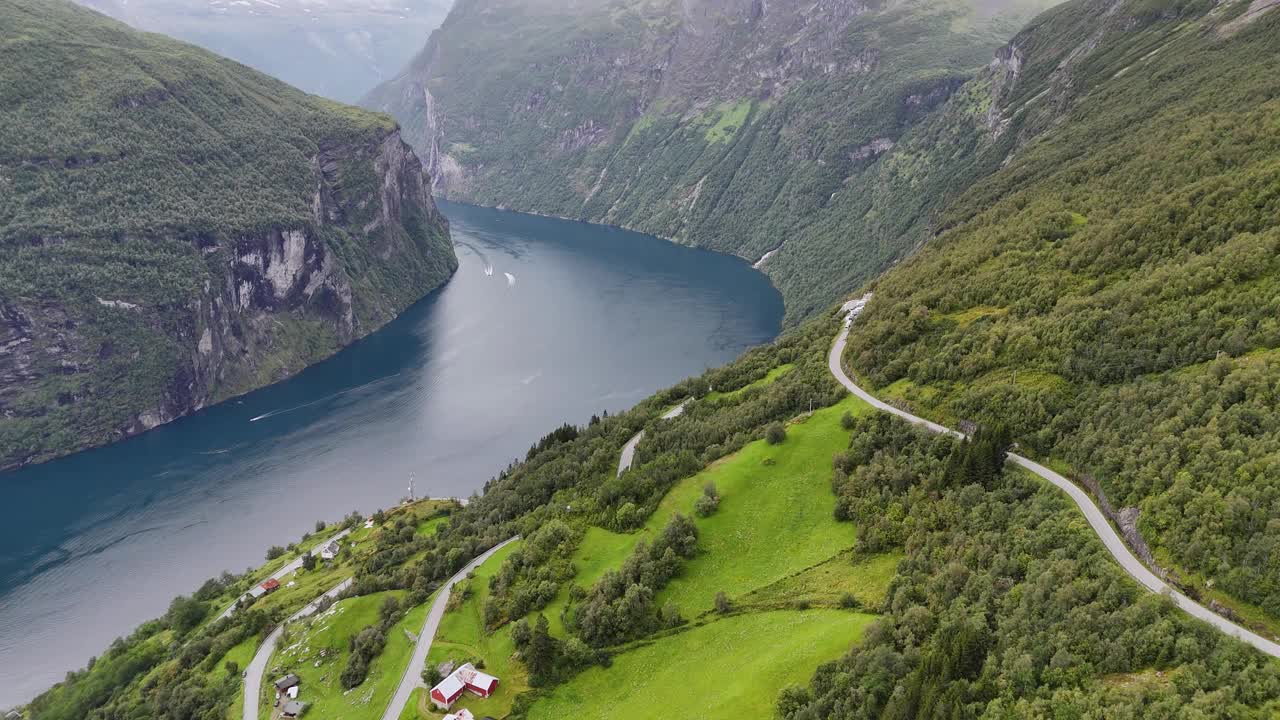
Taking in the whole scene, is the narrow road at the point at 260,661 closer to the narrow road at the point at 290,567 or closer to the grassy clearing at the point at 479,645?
the narrow road at the point at 290,567

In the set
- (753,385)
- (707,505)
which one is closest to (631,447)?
(753,385)

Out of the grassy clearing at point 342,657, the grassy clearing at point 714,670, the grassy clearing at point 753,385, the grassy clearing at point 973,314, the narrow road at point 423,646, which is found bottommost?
the grassy clearing at point 342,657

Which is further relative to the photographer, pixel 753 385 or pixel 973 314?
pixel 753 385

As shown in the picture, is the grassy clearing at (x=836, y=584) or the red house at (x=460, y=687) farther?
the red house at (x=460, y=687)

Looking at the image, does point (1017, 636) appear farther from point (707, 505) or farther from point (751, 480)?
point (751, 480)

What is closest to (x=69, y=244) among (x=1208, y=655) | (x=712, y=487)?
Result: (x=712, y=487)

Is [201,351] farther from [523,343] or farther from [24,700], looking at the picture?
[24,700]

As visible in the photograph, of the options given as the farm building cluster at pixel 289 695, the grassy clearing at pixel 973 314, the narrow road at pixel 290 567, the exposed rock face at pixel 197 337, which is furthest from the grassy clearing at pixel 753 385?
the exposed rock face at pixel 197 337

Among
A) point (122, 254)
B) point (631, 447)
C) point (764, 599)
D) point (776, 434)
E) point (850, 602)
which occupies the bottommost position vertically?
point (764, 599)
